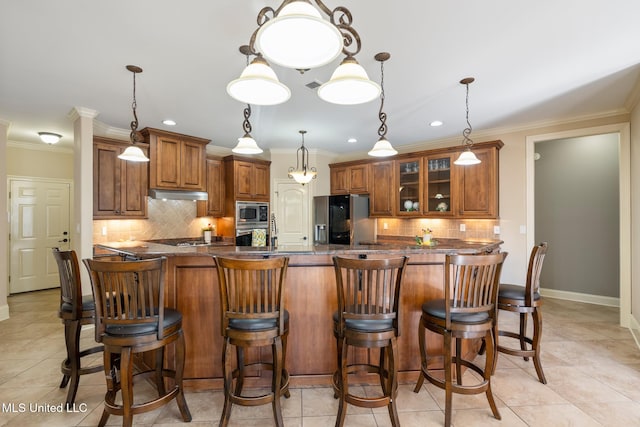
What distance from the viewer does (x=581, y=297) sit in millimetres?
4941

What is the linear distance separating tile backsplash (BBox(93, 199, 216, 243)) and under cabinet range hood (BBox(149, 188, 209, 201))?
20.8 inches

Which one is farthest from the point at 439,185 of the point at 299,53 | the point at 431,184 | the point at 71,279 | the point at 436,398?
the point at 71,279

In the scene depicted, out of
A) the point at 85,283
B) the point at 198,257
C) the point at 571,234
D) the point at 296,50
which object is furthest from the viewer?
the point at 571,234

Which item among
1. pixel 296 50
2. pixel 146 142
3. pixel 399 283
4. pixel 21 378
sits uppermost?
pixel 146 142

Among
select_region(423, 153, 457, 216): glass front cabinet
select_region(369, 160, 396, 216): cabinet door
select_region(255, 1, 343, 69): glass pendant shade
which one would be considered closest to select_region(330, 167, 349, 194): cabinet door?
select_region(369, 160, 396, 216): cabinet door

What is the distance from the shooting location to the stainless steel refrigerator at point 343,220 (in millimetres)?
5750

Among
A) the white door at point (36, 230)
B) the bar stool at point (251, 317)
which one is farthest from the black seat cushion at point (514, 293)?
the white door at point (36, 230)

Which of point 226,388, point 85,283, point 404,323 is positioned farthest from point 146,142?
point 404,323

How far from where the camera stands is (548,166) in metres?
5.22

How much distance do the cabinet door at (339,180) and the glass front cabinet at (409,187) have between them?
1.02m

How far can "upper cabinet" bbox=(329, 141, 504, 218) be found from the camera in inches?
183

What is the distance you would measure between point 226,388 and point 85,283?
300 centimetres

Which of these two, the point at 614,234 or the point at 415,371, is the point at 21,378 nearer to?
the point at 415,371

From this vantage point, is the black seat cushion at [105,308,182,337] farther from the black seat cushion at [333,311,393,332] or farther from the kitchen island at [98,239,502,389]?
the black seat cushion at [333,311,393,332]
